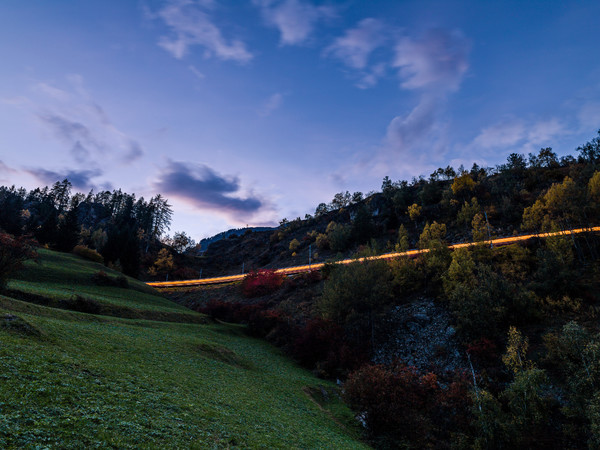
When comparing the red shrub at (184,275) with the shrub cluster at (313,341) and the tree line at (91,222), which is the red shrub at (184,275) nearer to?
the tree line at (91,222)

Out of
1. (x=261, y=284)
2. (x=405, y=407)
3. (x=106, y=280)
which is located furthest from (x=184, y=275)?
(x=405, y=407)

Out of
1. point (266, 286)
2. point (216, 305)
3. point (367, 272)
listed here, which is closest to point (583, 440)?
point (367, 272)

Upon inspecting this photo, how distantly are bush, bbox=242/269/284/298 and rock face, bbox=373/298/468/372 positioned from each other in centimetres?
3628

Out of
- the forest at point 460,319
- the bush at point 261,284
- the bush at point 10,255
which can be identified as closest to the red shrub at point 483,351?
the forest at point 460,319

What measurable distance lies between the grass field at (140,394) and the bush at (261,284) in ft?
143

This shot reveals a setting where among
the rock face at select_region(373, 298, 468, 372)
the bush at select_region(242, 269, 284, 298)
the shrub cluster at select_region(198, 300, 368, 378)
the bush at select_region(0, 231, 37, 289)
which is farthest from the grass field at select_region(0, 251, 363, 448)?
the bush at select_region(242, 269, 284, 298)

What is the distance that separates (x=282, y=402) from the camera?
23.8 meters

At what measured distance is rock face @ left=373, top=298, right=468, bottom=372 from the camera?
1475 inches

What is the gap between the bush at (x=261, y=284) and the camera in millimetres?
77625

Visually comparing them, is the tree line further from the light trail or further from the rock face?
the rock face

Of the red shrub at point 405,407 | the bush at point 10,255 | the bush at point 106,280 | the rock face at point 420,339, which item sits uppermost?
the bush at point 10,255

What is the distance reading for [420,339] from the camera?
42.6 meters

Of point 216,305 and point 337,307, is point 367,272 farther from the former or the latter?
point 216,305

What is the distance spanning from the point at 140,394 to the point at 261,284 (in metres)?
65.2
